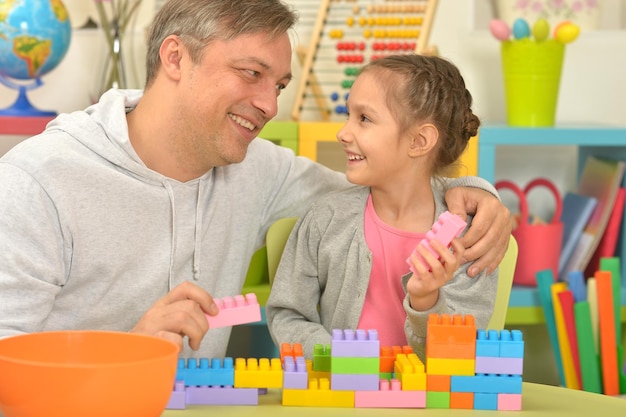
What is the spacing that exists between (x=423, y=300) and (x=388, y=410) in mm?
291

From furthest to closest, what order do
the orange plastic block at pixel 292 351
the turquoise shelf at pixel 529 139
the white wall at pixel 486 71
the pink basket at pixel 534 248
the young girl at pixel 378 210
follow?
the white wall at pixel 486 71 → the pink basket at pixel 534 248 → the turquoise shelf at pixel 529 139 → the young girl at pixel 378 210 → the orange plastic block at pixel 292 351

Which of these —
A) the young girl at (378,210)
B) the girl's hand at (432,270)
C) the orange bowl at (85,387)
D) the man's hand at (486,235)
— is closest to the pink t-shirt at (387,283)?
the young girl at (378,210)

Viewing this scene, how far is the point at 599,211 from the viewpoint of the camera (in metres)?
2.46

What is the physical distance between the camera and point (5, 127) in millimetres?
2137

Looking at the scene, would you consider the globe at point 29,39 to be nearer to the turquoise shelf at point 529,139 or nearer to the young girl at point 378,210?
the young girl at point 378,210

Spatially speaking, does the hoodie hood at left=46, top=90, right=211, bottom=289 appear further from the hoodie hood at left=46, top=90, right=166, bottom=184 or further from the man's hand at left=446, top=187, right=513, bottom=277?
the man's hand at left=446, top=187, right=513, bottom=277

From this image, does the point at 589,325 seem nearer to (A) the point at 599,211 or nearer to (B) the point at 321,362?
(A) the point at 599,211

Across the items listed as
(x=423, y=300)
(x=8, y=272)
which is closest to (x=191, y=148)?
(x=8, y=272)

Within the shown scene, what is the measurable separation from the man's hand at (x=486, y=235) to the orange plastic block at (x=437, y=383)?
436mm

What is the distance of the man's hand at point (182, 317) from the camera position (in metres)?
1.12

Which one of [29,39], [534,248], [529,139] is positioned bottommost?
[534,248]

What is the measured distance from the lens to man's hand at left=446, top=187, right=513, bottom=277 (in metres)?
1.49

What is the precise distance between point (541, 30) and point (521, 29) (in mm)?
51

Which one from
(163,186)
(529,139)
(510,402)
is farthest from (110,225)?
(529,139)
